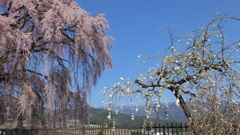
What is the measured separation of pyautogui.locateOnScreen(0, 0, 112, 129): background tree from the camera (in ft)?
28.2

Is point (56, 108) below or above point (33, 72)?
below

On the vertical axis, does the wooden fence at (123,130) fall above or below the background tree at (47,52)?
below

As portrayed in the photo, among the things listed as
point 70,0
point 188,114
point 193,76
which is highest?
point 70,0

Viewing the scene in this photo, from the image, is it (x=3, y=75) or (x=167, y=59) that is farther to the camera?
(x=3, y=75)

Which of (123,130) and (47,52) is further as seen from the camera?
(123,130)

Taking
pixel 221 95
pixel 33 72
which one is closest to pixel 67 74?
pixel 33 72

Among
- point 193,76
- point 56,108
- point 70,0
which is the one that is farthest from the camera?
point 70,0

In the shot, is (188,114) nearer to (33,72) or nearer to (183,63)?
(183,63)

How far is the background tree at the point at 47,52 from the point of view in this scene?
8.60 meters

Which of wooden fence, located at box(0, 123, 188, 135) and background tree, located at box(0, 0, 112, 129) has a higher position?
background tree, located at box(0, 0, 112, 129)

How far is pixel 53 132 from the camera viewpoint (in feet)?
34.6

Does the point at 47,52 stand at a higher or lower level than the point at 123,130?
higher

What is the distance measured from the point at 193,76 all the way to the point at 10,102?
6164mm

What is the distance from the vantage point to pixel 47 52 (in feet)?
28.8
